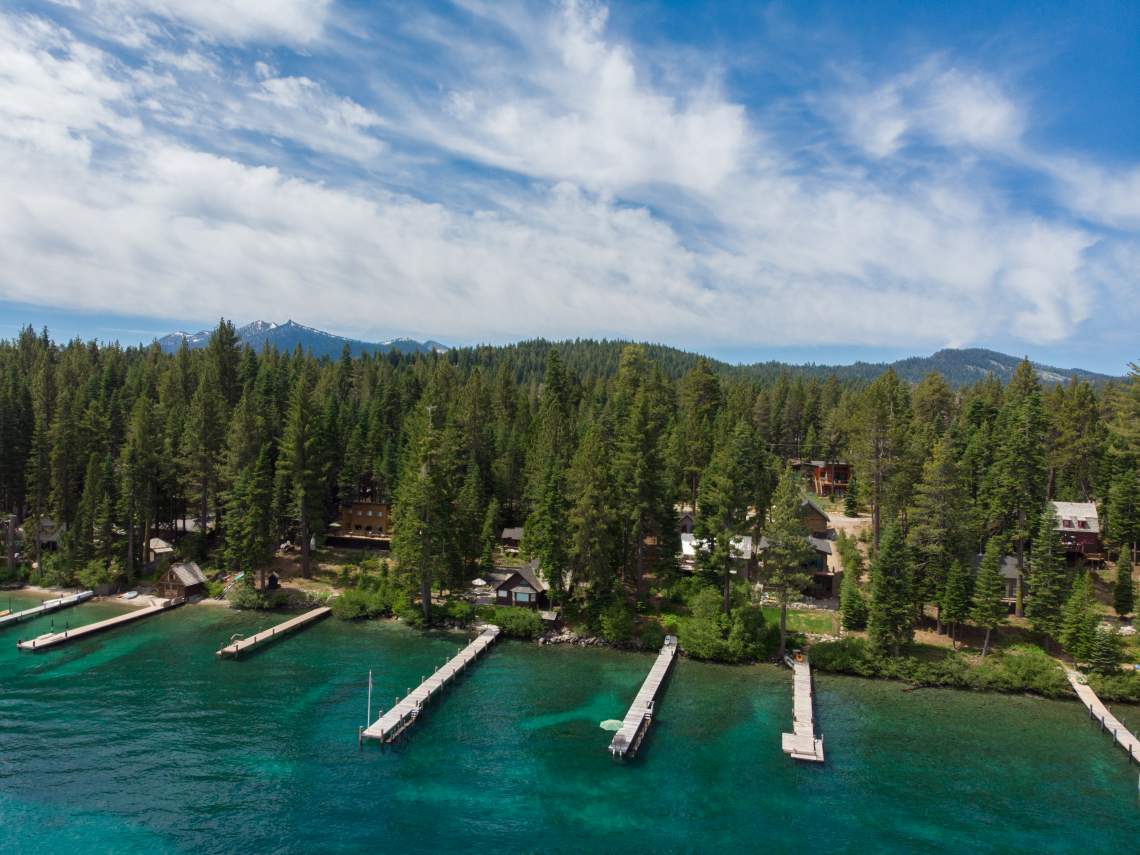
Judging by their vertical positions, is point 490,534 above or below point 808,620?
above

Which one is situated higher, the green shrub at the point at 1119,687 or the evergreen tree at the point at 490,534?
the evergreen tree at the point at 490,534

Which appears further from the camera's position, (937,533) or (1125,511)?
(1125,511)

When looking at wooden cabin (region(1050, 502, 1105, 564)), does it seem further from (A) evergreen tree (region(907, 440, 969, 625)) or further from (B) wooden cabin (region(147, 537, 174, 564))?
(B) wooden cabin (region(147, 537, 174, 564))

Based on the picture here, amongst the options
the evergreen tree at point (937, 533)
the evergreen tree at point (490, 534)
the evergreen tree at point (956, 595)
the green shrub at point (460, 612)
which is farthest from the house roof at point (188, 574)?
the evergreen tree at point (956, 595)

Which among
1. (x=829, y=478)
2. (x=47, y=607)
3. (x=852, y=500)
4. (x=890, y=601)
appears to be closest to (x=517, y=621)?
(x=890, y=601)

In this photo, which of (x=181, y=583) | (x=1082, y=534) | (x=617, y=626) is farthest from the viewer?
(x=1082, y=534)

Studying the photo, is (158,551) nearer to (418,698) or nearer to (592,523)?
(418,698)

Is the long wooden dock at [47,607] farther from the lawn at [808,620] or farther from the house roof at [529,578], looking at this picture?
the lawn at [808,620]
